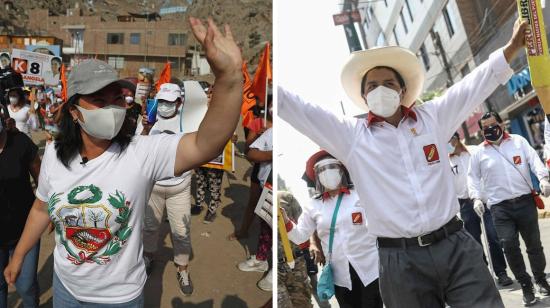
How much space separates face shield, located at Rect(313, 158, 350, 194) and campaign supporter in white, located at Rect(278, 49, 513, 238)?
3.23 ft

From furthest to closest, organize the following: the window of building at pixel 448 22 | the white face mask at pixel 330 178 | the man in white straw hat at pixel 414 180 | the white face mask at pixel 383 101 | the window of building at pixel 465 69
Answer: the window of building at pixel 448 22 < the window of building at pixel 465 69 < the white face mask at pixel 330 178 < the white face mask at pixel 383 101 < the man in white straw hat at pixel 414 180

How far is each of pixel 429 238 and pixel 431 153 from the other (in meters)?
0.28

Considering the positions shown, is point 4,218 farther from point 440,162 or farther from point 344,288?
point 440,162

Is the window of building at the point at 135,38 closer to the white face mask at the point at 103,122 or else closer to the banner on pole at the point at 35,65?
the banner on pole at the point at 35,65

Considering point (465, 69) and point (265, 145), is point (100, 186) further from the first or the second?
point (465, 69)

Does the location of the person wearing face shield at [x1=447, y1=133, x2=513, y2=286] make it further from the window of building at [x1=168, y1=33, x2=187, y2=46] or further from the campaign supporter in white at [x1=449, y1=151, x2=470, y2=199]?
the window of building at [x1=168, y1=33, x2=187, y2=46]

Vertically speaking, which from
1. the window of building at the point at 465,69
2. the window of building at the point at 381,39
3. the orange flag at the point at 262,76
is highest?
the window of building at the point at 381,39

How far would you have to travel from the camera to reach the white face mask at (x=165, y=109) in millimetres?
3254

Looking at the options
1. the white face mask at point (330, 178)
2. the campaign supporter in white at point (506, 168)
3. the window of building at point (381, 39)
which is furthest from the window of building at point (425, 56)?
the white face mask at point (330, 178)

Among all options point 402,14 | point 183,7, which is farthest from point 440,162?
point 402,14

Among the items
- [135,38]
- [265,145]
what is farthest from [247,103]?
[135,38]

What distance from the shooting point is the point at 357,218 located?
263cm

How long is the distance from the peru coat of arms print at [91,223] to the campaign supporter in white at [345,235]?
1.28m

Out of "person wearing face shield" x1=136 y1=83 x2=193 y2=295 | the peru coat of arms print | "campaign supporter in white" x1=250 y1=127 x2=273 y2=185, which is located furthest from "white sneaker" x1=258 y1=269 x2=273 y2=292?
the peru coat of arms print
